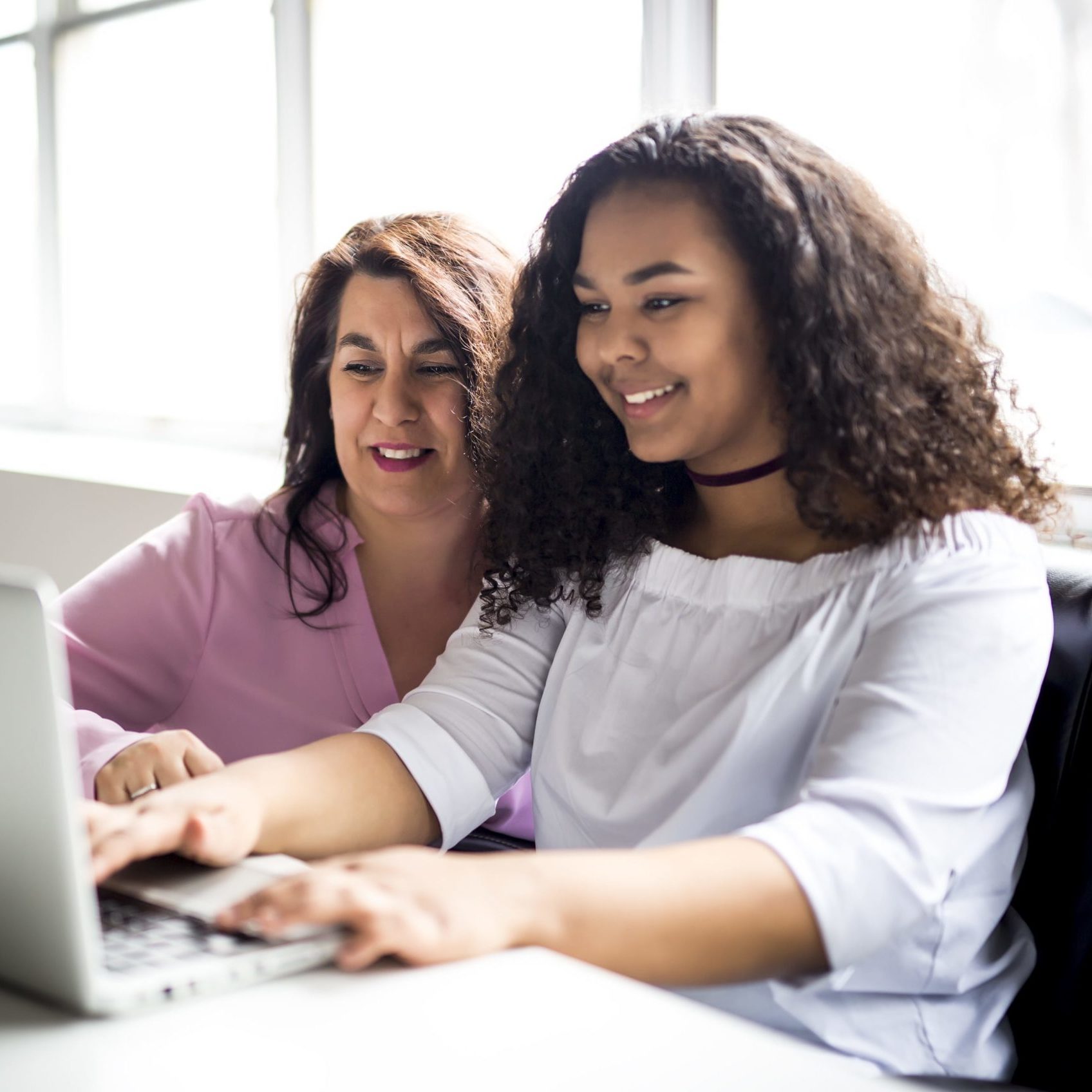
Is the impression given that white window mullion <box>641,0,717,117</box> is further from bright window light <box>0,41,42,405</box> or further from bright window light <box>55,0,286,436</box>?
bright window light <box>0,41,42,405</box>

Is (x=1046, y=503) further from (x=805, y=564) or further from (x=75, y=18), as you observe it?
(x=75, y=18)

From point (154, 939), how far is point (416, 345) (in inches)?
42.6

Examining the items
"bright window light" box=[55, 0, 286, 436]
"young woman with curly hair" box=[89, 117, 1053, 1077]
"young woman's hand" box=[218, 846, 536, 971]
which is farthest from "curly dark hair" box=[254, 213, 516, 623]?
"bright window light" box=[55, 0, 286, 436]

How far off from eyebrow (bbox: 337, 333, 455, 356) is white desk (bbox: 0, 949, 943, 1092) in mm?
1102

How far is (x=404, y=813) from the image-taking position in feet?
4.19

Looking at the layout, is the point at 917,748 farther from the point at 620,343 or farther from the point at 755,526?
the point at 620,343

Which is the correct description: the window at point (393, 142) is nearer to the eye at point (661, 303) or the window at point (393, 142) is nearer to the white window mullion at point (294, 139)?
the white window mullion at point (294, 139)

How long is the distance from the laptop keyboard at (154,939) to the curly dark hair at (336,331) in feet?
2.87

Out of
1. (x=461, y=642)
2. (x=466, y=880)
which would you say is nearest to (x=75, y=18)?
(x=461, y=642)

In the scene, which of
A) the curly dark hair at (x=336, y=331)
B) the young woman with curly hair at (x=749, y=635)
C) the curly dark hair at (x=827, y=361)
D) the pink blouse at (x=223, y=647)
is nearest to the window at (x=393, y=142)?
the curly dark hair at (x=336, y=331)

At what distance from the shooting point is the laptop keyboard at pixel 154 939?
30.1 inches

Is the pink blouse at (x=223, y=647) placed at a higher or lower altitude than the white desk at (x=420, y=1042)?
lower

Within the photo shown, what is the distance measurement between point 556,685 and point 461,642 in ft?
0.48

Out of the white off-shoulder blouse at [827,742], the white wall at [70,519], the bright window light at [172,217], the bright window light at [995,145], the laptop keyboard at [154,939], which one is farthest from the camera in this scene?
the bright window light at [172,217]
